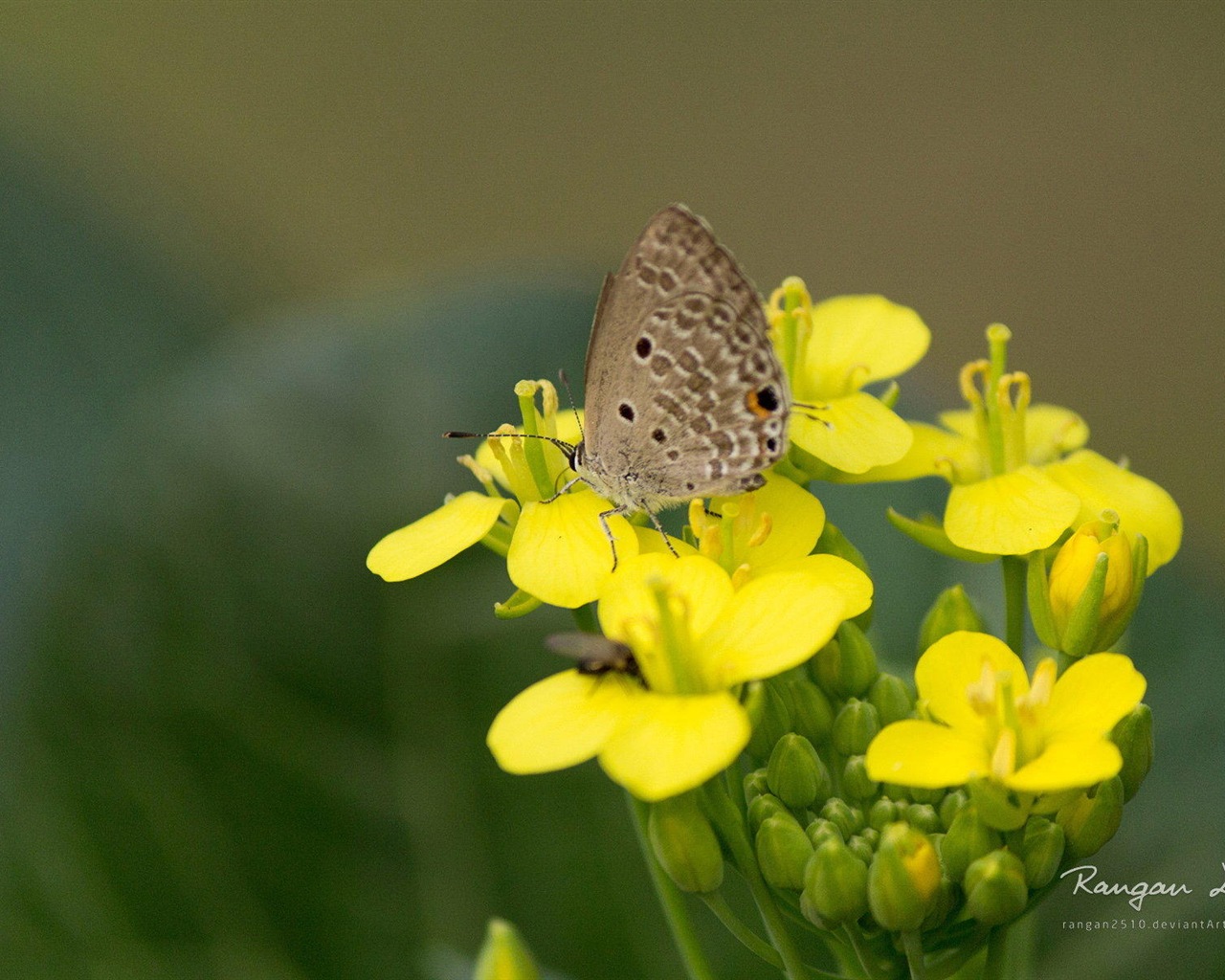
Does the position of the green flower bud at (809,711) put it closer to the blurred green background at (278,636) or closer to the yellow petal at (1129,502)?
the yellow petal at (1129,502)

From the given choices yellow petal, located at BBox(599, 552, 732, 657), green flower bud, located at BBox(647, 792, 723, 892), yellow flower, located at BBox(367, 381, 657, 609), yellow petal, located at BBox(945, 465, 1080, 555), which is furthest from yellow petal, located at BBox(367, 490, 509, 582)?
yellow petal, located at BBox(945, 465, 1080, 555)

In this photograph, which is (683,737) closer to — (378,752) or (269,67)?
(378,752)

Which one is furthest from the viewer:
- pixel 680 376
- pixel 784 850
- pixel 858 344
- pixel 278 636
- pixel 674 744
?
pixel 278 636

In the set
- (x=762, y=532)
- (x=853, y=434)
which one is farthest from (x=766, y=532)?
(x=853, y=434)

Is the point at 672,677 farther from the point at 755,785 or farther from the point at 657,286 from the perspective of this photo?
the point at 657,286

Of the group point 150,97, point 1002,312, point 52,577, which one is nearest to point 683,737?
point 52,577

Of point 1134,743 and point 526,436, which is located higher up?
point 526,436

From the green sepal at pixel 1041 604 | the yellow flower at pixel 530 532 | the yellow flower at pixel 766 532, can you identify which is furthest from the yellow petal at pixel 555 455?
the green sepal at pixel 1041 604
